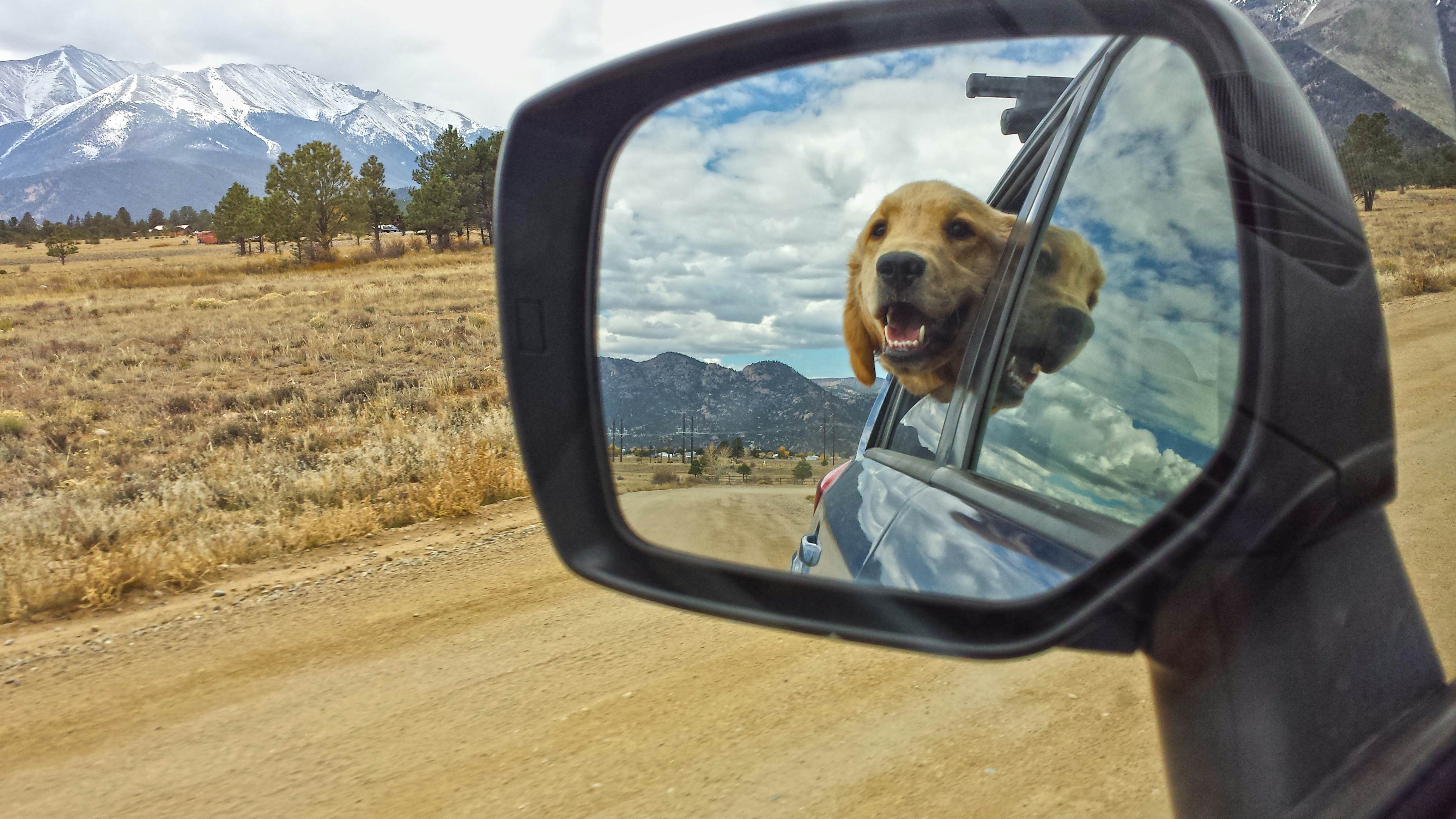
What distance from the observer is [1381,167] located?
1.04m

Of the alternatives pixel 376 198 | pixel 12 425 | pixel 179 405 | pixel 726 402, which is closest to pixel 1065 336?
pixel 726 402

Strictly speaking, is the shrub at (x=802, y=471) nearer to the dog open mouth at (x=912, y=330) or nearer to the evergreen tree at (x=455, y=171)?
the dog open mouth at (x=912, y=330)

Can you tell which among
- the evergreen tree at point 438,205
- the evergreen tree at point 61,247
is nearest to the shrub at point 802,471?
the evergreen tree at point 438,205

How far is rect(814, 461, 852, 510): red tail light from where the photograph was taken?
2412 millimetres

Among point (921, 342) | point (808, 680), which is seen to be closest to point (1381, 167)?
point (921, 342)

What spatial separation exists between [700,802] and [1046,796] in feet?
3.62

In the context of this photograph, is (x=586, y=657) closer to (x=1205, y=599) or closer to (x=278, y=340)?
(x=1205, y=599)

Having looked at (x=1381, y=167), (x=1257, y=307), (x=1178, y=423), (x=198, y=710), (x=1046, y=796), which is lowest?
(x=198, y=710)

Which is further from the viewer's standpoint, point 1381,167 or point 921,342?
point 921,342

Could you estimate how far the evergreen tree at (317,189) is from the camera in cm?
5762

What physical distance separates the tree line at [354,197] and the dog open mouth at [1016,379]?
57.0m

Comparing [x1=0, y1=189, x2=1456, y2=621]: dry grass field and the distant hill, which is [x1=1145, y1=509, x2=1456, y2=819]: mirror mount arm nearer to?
[x1=0, y1=189, x2=1456, y2=621]: dry grass field

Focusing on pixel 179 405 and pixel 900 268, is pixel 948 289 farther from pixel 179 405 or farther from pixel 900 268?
pixel 179 405

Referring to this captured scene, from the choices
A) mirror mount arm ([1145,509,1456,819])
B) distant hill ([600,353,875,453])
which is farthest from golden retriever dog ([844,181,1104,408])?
mirror mount arm ([1145,509,1456,819])
